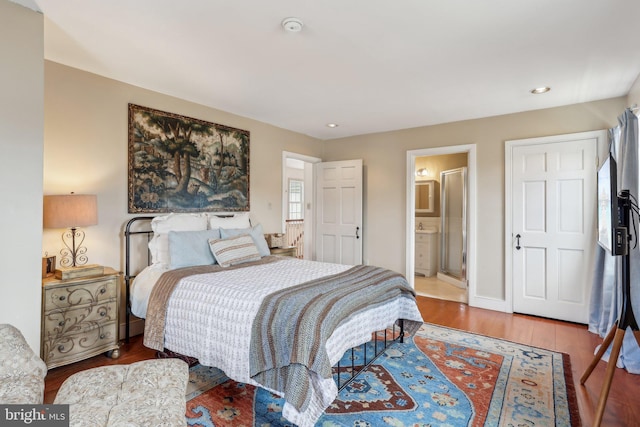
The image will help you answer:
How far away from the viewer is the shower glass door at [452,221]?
5.82m

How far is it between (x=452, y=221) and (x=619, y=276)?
327 cm

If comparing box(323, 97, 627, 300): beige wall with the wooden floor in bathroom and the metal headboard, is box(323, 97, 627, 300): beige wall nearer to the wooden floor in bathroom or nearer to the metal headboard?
the wooden floor in bathroom

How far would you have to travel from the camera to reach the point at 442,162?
6473 millimetres

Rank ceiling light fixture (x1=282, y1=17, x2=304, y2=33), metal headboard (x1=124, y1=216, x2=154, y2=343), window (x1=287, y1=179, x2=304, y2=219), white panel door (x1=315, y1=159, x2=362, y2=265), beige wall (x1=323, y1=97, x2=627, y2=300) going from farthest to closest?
window (x1=287, y1=179, x2=304, y2=219)
white panel door (x1=315, y1=159, x2=362, y2=265)
beige wall (x1=323, y1=97, x2=627, y2=300)
metal headboard (x1=124, y1=216, x2=154, y2=343)
ceiling light fixture (x1=282, y1=17, x2=304, y2=33)

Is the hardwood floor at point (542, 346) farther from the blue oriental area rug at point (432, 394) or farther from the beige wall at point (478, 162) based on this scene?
the beige wall at point (478, 162)

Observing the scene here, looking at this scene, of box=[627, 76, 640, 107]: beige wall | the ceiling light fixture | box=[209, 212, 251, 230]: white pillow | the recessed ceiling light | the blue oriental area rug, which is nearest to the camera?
the blue oriental area rug

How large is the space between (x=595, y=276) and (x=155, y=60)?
4599 mm

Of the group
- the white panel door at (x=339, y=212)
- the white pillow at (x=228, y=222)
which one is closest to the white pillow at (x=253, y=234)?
the white pillow at (x=228, y=222)

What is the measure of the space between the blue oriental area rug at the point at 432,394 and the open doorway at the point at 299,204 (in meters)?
3.26

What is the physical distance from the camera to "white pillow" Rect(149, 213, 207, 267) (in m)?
3.10

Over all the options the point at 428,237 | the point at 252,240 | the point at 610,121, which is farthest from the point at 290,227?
the point at 610,121

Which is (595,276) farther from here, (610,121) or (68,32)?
(68,32)

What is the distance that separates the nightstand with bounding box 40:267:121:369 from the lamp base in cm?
3

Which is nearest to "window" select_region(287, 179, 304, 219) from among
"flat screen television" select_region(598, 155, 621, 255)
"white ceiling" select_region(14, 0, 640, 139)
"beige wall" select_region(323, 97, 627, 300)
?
"beige wall" select_region(323, 97, 627, 300)
